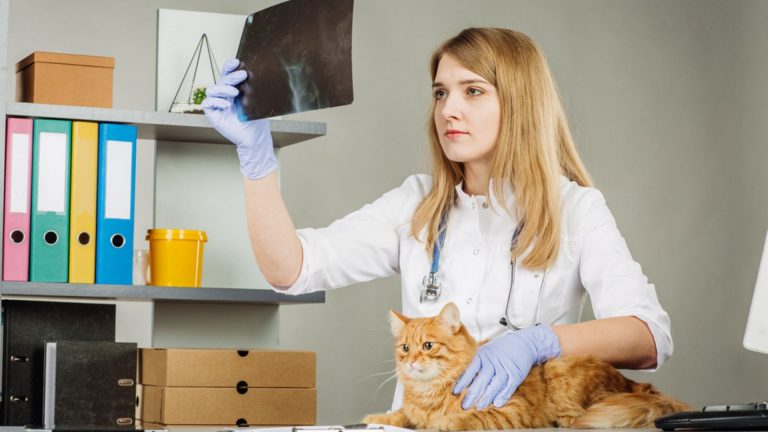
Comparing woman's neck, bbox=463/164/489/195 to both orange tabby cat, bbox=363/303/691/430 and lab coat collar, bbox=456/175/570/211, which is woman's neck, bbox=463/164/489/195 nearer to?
lab coat collar, bbox=456/175/570/211

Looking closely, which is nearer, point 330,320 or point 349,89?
point 349,89

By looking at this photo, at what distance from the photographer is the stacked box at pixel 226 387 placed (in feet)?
7.20

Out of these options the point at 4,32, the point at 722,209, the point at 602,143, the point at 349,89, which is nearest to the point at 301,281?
the point at 349,89

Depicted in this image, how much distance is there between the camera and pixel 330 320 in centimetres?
377

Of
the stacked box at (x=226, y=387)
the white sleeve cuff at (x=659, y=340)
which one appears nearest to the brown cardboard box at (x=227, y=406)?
the stacked box at (x=226, y=387)

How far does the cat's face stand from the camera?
141 cm

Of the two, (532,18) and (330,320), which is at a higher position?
(532,18)

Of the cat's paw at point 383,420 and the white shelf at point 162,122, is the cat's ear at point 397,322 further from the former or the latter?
the white shelf at point 162,122

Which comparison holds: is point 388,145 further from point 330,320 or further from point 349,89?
point 349,89

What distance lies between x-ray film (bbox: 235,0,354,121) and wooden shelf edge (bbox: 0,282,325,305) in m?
0.79

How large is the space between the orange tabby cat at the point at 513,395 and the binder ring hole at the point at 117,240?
961 millimetres

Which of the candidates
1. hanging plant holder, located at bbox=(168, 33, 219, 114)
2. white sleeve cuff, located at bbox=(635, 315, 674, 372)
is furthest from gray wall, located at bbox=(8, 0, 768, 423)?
white sleeve cuff, located at bbox=(635, 315, 674, 372)

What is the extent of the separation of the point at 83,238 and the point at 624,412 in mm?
1350

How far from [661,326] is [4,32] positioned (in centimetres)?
135
